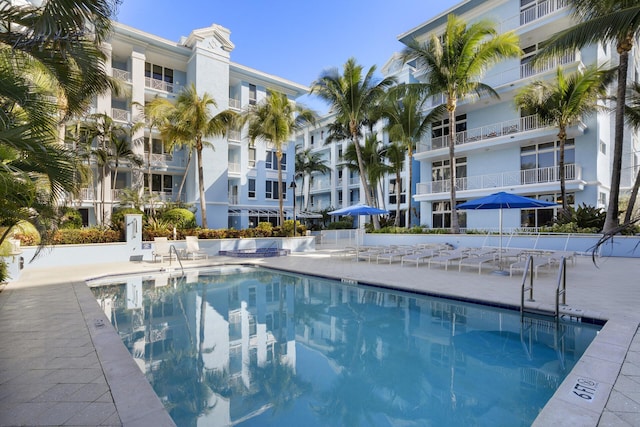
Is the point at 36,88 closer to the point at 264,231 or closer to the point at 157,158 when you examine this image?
the point at 264,231

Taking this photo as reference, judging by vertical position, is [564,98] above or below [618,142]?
above

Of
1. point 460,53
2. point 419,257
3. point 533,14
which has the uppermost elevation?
point 533,14

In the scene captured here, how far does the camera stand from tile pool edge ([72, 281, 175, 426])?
3004mm

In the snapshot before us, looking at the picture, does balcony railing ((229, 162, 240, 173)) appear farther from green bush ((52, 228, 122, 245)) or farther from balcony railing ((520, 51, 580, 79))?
balcony railing ((520, 51, 580, 79))

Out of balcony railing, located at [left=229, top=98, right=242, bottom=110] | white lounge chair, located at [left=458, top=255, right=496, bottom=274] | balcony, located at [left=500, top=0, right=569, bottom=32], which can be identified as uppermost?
balcony, located at [left=500, top=0, right=569, bottom=32]

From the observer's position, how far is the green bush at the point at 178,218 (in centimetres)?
1852

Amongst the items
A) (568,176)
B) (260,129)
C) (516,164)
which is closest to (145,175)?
(260,129)

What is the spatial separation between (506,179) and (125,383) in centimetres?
2276

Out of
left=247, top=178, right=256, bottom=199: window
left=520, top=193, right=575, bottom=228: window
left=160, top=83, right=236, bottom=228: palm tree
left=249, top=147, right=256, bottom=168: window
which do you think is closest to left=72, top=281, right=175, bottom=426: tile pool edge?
left=160, top=83, right=236, bottom=228: palm tree

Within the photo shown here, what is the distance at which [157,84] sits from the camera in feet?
81.7

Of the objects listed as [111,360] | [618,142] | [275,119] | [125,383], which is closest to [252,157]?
[275,119]

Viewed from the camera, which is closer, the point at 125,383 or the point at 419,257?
the point at 125,383

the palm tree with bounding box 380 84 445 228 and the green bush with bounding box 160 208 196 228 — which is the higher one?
the palm tree with bounding box 380 84 445 228

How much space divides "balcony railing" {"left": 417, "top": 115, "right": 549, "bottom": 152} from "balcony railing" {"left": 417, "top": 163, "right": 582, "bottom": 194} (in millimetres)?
2483
